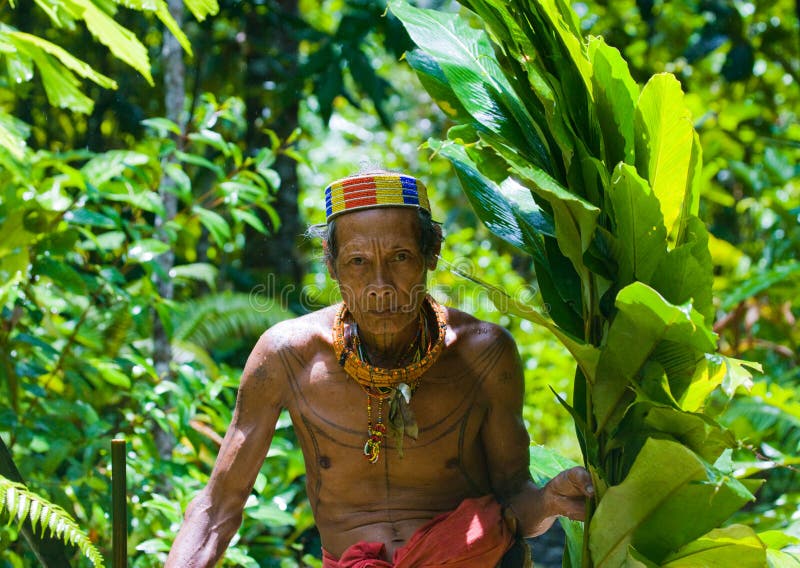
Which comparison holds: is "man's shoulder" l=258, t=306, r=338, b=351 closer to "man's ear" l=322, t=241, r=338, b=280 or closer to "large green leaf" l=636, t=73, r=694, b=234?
"man's ear" l=322, t=241, r=338, b=280

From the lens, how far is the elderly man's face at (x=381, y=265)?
1977 mm

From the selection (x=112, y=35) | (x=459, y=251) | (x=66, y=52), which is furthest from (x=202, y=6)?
(x=459, y=251)

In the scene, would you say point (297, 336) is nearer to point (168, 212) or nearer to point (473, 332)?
point (473, 332)

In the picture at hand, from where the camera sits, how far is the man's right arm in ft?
6.88

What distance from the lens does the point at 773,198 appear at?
5.01 m

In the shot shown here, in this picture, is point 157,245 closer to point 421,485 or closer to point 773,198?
point 421,485

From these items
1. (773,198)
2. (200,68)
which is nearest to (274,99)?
(200,68)

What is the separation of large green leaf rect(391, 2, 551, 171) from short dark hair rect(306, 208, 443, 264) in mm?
264

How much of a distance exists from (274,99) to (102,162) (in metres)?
2.14

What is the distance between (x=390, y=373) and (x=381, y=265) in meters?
0.25

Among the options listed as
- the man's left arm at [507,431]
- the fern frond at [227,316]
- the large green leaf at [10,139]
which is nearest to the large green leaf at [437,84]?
the man's left arm at [507,431]

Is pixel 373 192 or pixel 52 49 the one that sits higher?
pixel 52 49

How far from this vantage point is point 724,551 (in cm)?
177

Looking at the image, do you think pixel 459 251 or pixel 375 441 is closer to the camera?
pixel 375 441
